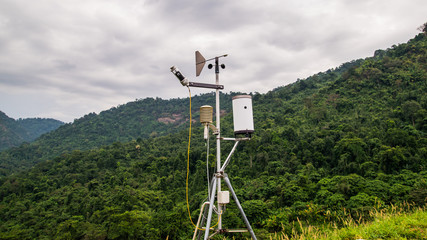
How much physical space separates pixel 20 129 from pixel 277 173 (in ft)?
414

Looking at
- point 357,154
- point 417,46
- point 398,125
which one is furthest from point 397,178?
point 417,46

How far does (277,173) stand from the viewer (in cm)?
2139

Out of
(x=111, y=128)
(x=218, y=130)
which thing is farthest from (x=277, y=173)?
(x=111, y=128)

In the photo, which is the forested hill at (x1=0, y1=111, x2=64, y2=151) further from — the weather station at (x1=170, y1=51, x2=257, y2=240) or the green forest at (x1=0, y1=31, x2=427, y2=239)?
the weather station at (x1=170, y1=51, x2=257, y2=240)

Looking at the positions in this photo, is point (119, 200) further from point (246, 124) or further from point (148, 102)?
point (148, 102)

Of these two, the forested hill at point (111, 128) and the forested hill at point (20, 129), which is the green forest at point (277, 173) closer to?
the forested hill at point (111, 128)

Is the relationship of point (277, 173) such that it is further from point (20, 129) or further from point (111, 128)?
point (20, 129)

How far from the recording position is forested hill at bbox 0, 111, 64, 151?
294ft

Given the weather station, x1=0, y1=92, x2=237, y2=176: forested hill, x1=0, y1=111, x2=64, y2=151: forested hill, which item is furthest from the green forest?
x1=0, y1=111, x2=64, y2=151: forested hill

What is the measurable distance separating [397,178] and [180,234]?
11.6 meters

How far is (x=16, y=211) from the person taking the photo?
24.6m

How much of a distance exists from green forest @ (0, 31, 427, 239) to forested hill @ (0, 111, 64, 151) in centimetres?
5480

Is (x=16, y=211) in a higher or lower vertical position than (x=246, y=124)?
lower

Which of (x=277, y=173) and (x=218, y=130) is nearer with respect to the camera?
(x=218, y=130)
